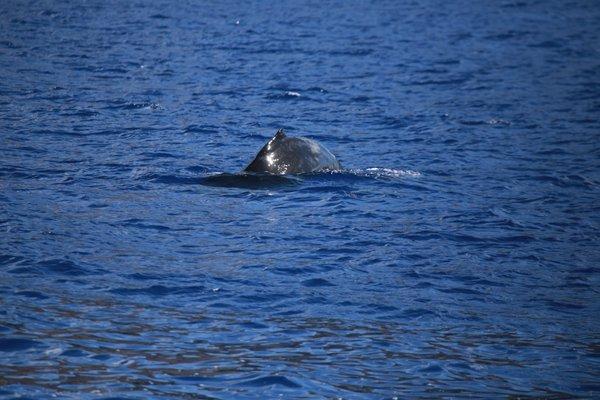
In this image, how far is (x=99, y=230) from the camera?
41.9 ft

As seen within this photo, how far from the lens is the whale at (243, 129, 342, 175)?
15.9 m

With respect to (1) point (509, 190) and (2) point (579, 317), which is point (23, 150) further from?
(2) point (579, 317)

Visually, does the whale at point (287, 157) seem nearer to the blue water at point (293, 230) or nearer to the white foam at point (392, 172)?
the blue water at point (293, 230)

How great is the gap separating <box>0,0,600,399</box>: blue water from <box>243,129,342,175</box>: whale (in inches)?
19.1

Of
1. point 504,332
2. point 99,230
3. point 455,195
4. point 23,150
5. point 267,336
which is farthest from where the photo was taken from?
point 23,150

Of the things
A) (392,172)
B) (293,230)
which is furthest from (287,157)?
(293,230)

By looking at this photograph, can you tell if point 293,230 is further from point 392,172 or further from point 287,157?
point 392,172

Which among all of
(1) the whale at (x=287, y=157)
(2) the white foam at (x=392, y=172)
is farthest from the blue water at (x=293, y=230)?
(1) the whale at (x=287, y=157)

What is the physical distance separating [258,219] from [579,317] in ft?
15.3

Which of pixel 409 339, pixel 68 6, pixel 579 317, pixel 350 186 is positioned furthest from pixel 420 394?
pixel 68 6

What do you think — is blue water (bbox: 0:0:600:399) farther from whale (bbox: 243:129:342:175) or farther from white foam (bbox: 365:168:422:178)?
whale (bbox: 243:129:342:175)

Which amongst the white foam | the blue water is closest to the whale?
the blue water

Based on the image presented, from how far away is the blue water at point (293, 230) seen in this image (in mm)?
8812

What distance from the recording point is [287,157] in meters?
15.9
